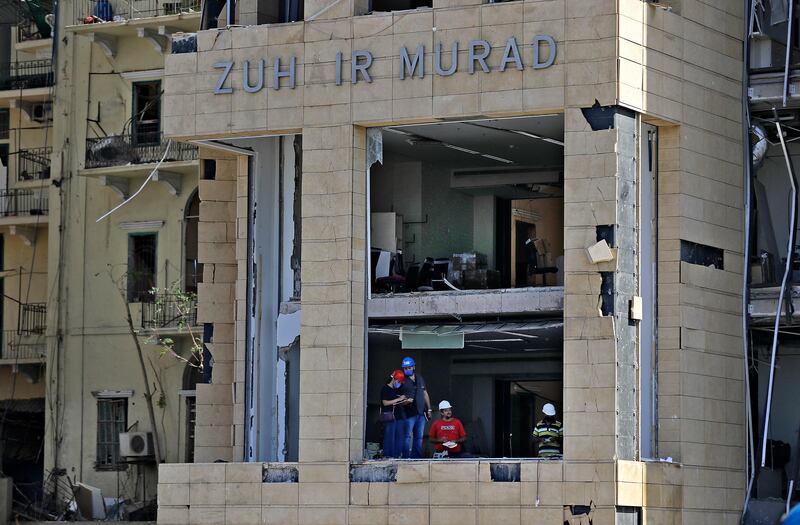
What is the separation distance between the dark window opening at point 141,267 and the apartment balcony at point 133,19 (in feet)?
15.7

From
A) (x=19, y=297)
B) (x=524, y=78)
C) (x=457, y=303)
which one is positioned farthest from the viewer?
(x=19, y=297)

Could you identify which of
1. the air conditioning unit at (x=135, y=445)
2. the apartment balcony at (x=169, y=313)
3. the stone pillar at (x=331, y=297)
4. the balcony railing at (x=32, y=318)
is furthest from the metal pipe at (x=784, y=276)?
the balcony railing at (x=32, y=318)

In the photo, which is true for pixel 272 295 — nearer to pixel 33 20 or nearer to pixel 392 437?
pixel 392 437

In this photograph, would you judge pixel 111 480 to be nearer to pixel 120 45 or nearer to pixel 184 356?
pixel 184 356

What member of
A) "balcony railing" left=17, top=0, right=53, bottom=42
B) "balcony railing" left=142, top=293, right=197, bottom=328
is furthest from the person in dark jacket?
"balcony railing" left=17, top=0, right=53, bottom=42

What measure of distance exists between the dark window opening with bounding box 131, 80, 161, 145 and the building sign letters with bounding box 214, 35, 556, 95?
1498 cm

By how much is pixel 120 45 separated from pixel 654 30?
20.1 metres

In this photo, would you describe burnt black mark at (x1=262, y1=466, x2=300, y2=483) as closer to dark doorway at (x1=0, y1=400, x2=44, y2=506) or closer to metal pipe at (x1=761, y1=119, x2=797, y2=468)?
metal pipe at (x1=761, y1=119, x2=797, y2=468)

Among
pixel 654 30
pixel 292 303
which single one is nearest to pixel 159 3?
pixel 292 303

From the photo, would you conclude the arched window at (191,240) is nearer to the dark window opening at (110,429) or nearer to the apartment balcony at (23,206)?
the dark window opening at (110,429)

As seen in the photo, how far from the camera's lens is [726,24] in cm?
2938

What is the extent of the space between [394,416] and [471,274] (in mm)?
3752

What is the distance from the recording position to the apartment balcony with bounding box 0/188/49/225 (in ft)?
149

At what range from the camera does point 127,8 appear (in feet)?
145
